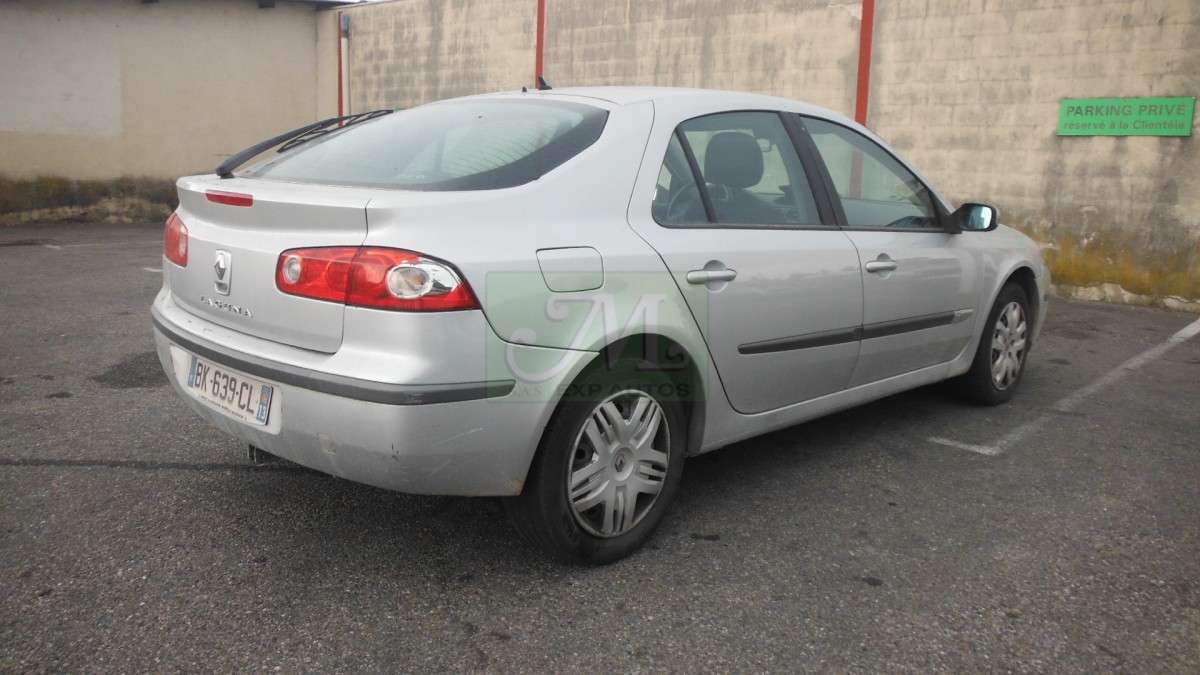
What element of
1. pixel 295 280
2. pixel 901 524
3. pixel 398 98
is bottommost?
pixel 901 524

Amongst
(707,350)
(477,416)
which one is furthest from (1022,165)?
(477,416)

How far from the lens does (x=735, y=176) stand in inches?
134

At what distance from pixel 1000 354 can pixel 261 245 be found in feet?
11.8

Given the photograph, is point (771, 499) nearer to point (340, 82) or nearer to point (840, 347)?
point (840, 347)

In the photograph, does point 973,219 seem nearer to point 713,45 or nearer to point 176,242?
point 176,242

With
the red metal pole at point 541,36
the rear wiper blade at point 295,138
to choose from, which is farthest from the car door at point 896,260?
the red metal pole at point 541,36

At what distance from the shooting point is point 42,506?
322 centimetres

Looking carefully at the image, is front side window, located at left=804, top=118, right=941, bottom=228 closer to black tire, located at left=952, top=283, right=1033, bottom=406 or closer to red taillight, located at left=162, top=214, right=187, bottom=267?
black tire, located at left=952, top=283, right=1033, bottom=406

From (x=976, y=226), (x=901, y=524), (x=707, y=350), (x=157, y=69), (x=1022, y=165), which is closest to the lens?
(x=707, y=350)

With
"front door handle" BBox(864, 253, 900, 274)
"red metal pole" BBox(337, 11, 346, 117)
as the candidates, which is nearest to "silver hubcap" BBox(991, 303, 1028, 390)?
"front door handle" BBox(864, 253, 900, 274)

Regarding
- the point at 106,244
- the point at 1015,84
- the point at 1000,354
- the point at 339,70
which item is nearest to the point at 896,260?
the point at 1000,354

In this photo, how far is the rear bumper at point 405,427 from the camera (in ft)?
8.00

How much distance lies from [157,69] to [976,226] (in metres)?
13.1

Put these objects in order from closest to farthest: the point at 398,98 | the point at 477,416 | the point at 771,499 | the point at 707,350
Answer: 1. the point at 477,416
2. the point at 707,350
3. the point at 771,499
4. the point at 398,98
